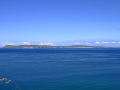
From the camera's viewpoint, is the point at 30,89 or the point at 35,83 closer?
the point at 30,89

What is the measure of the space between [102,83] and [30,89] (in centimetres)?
1226

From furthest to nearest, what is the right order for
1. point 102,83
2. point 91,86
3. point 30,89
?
point 102,83 < point 91,86 < point 30,89

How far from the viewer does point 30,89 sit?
24.6 metres

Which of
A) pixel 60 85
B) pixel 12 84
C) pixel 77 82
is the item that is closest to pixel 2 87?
pixel 12 84

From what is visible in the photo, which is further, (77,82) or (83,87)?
(77,82)

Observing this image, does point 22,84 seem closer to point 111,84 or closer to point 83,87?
point 83,87

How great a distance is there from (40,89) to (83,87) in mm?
6760

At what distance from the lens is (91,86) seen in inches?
1040

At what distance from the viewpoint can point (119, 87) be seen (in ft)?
85.1

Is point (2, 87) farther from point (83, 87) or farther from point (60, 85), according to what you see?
point (83, 87)

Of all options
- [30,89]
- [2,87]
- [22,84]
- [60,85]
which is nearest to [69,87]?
[60,85]

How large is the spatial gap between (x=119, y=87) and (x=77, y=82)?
6981 millimetres

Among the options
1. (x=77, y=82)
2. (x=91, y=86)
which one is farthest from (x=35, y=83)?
(x=91, y=86)

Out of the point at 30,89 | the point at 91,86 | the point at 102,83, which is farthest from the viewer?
the point at 102,83
